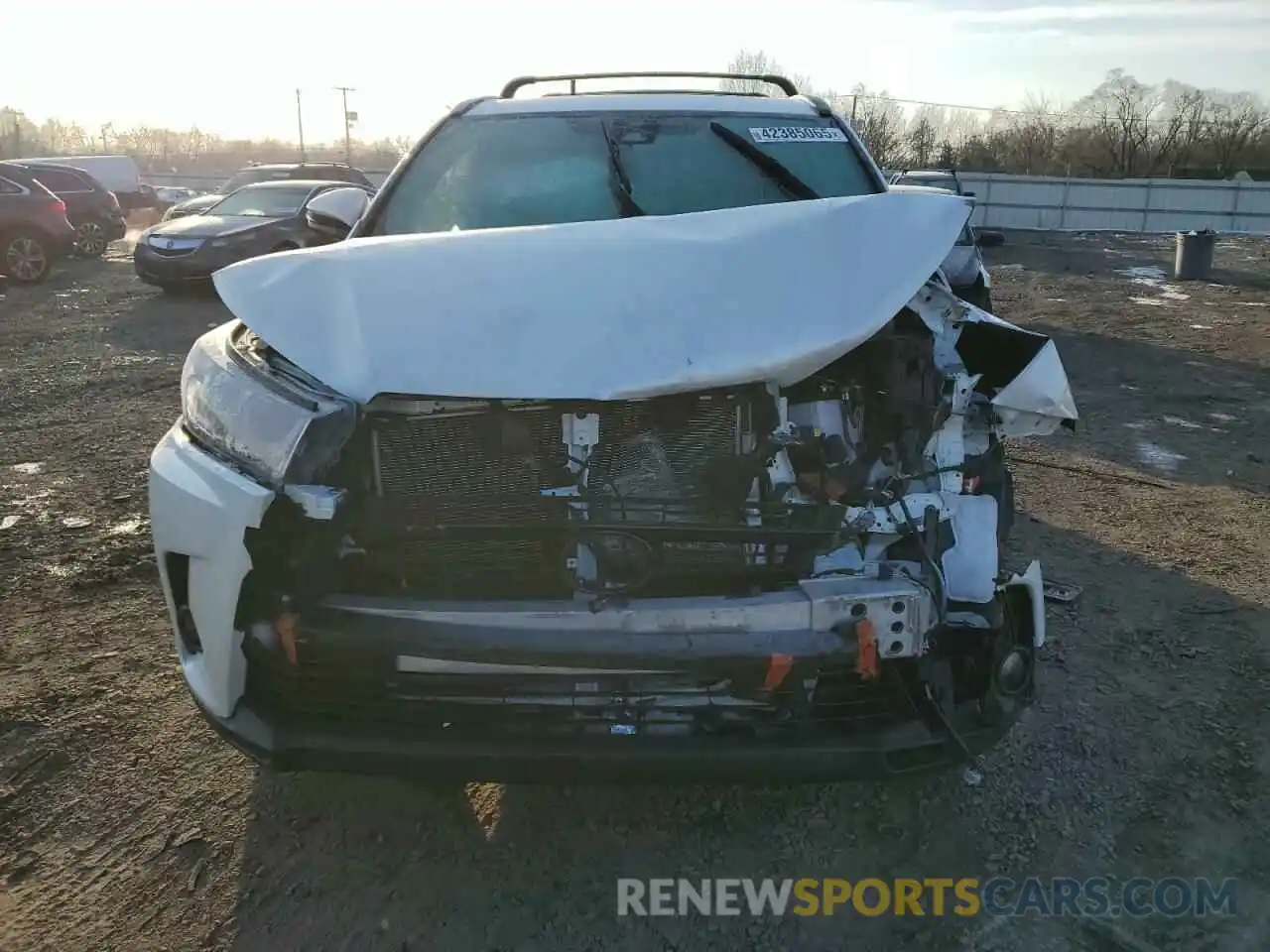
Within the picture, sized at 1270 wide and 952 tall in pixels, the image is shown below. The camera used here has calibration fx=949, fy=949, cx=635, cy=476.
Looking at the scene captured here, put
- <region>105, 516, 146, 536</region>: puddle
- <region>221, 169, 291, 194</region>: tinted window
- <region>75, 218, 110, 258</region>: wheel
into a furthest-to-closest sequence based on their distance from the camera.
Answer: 1. <region>221, 169, 291, 194</region>: tinted window
2. <region>75, 218, 110, 258</region>: wheel
3. <region>105, 516, 146, 536</region>: puddle

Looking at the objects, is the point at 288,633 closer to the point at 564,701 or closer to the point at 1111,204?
the point at 564,701

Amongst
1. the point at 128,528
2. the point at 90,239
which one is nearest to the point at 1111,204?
the point at 90,239

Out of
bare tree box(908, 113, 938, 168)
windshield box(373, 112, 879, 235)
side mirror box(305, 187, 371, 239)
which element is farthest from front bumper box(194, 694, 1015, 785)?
bare tree box(908, 113, 938, 168)

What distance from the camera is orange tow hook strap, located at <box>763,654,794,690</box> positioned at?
1981 millimetres

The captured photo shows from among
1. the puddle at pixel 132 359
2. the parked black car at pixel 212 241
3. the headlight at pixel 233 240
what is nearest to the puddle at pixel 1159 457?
the puddle at pixel 132 359

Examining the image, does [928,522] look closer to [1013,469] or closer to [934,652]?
[934,652]

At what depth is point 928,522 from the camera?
218cm

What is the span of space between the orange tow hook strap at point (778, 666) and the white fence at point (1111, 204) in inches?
948

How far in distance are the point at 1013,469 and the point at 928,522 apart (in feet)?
11.7

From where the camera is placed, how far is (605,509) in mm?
2082

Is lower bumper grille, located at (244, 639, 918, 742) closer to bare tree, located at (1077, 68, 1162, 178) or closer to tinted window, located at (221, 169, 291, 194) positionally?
tinted window, located at (221, 169, 291, 194)

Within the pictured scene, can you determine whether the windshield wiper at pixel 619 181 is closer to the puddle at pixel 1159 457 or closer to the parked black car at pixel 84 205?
the puddle at pixel 1159 457

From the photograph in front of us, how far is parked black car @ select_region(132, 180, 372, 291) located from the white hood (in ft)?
30.4

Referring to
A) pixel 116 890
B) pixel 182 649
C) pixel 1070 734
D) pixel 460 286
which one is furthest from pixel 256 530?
pixel 1070 734
